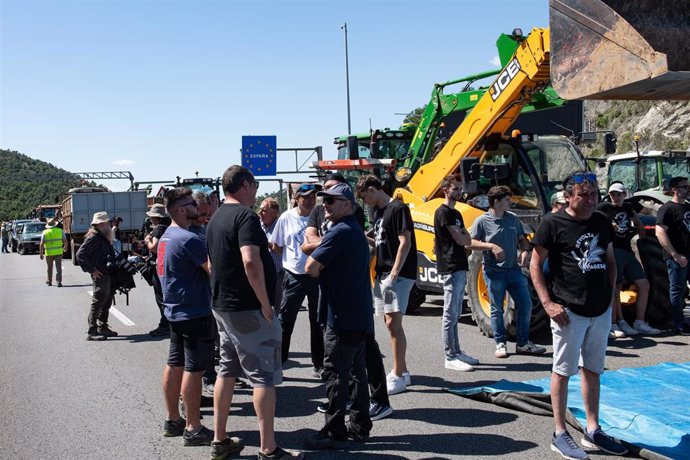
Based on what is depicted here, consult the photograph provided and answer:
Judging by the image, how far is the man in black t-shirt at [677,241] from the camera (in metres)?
8.79

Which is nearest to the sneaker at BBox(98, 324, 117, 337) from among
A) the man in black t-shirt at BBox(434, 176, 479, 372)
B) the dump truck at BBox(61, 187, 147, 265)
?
the man in black t-shirt at BBox(434, 176, 479, 372)

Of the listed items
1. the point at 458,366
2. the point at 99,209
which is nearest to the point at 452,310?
the point at 458,366

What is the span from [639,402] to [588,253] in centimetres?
179

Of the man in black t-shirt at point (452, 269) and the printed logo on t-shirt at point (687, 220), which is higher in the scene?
the printed logo on t-shirt at point (687, 220)

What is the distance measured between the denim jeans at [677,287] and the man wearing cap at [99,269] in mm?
7468

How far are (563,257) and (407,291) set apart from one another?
76.7 inches

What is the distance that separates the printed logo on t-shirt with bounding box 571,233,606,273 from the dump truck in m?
26.2

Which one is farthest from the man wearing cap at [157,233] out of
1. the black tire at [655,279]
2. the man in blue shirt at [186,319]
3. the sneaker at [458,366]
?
the black tire at [655,279]

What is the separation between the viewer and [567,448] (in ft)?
15.7

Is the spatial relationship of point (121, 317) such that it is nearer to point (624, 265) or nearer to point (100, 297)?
point (100, 297)

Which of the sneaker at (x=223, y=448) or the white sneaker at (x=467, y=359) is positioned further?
the white sneaker at (x=467, y=359)

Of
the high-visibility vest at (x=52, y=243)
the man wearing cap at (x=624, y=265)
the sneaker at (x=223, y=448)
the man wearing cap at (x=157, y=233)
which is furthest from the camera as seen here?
the high-visibility vest at (x=52, y=243)

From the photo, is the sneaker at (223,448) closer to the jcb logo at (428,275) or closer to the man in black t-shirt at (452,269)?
the man in black t-shirt at (452,269)

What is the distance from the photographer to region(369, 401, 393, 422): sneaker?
231 inches
